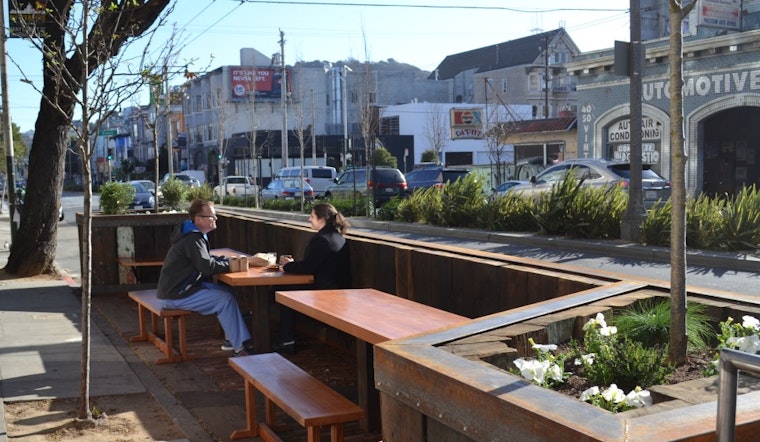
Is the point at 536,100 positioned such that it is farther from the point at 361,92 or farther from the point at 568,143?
the point at 568,143

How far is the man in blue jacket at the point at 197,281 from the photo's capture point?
286 inches

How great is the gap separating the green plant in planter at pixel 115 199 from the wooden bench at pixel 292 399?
7.19 meters

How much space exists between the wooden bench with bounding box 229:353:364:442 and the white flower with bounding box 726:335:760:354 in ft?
6.24

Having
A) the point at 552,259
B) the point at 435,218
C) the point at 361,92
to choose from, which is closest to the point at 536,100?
the point at 361,92

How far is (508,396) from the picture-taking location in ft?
9.23

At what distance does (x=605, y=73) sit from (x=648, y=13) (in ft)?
41.1

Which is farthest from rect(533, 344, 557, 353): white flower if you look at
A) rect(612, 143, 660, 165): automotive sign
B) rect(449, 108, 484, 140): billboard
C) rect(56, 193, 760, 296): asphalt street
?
rect(449, 108, 484, 140): billboard

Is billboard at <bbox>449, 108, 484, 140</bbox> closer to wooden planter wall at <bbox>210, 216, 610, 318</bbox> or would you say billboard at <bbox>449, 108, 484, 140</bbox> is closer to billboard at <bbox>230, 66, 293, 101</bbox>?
billboard at <bbox>230, 66, 293, 101</bbox>

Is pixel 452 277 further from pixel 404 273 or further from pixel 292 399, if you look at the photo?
pixel 292 399

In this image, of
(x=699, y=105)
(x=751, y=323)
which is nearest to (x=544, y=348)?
(x=751, y=323)

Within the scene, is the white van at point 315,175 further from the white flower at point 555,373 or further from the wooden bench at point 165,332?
the white flower at point 555,373

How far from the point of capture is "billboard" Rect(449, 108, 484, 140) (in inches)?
2527

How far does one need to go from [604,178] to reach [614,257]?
4.90 metres

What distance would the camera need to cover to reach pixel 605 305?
436 centimetres
